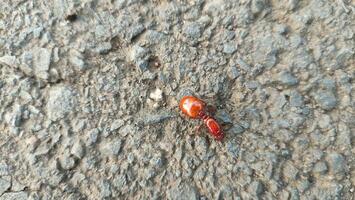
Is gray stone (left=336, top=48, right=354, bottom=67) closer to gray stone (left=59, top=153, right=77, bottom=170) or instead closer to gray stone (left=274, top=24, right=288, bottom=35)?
gray stone (left=274, top=24, right=288, bottom=35)

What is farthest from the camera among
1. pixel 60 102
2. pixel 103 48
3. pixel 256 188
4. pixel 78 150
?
pixel 103 48

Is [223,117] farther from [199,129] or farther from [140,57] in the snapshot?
[140,57]

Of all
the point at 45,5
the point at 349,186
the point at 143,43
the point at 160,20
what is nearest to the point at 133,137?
the point at 143,43

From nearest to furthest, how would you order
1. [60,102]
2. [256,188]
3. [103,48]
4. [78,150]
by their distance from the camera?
[256,188], [78,150], [60,102], [103,48]

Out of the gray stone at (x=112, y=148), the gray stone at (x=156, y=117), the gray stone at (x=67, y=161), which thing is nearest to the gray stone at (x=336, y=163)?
the gray stone at (x=156, y=117)

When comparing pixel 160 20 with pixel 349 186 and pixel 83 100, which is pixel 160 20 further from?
pixel 349 186

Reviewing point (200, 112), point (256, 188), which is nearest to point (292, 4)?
point (200, 112)
